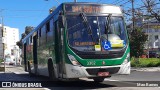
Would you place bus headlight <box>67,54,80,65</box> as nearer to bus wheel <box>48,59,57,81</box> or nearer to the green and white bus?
the green and white bus

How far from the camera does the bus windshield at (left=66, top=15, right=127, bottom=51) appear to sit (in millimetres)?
13133

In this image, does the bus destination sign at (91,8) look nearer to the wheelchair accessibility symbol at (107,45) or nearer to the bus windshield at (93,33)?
the bus windshield at (93,33)

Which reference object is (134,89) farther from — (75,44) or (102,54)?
(75,44)

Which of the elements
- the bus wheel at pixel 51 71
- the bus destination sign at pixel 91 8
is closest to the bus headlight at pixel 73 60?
the bus destination sign at pixel 91 8

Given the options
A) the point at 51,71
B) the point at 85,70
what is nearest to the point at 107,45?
the point at 85,70

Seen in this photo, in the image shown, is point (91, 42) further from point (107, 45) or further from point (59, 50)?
point (59, 50)

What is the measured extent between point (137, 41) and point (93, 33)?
2962 cm

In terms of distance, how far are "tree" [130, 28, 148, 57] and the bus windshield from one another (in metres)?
28.5

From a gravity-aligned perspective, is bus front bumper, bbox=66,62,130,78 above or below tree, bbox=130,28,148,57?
below

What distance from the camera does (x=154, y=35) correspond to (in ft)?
344

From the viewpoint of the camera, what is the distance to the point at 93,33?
13273 millimetres

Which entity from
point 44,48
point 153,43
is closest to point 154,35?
point 153,43

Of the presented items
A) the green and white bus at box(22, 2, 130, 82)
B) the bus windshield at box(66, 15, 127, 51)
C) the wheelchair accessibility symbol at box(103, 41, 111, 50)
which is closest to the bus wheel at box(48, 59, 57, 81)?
the green and white bus at box(22, 2, 130, 82)

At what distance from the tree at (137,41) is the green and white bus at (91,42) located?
1107 inches
